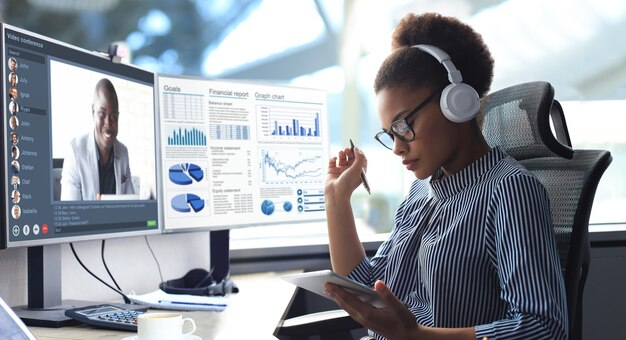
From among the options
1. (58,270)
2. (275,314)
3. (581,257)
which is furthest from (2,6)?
(581,257)

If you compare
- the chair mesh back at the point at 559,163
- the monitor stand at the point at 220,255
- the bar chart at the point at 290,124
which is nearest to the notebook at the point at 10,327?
the chair mesh back at the point at 559,163

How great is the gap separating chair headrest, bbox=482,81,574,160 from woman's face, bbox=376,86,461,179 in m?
0.16

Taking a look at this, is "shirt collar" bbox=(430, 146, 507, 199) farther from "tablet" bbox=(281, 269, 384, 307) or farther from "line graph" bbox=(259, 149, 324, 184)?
"line graph" bbox=(259, 149, 324, 184)

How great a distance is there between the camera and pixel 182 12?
2.58 metres

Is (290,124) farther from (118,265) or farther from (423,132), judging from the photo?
(423,132)

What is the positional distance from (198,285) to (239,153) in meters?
0.37

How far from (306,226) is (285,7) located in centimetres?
81

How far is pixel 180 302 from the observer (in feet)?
5.17

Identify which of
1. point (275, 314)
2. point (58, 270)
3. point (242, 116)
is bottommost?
point (275, 314)

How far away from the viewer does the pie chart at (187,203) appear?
180 centimetres

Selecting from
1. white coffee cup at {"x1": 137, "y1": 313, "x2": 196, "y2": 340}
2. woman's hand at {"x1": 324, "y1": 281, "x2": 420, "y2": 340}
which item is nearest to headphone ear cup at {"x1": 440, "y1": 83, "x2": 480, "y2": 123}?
woman's hand at {"x1": 324, "y1": 281, "x2": 420, "y2": 340}

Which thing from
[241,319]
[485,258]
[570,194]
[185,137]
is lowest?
[241,319]

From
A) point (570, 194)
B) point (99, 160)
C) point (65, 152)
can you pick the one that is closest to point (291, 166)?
point (99, 160)

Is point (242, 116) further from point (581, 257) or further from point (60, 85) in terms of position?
point (581, 257)
